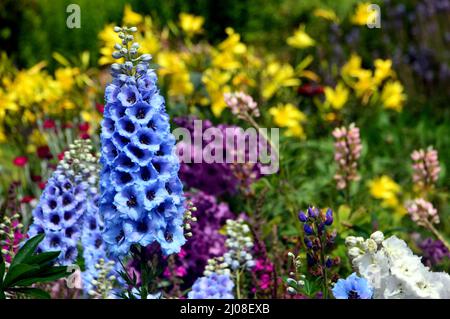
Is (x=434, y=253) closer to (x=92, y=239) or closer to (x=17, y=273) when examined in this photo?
(x=92, y=239)

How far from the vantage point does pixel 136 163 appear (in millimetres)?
2086

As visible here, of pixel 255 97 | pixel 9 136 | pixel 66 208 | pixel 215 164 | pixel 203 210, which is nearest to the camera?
pixel 66 208

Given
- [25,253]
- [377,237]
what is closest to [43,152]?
[25,253]

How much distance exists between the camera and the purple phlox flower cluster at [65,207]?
256 cm

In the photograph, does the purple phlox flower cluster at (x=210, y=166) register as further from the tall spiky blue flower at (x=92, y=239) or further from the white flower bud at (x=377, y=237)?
the white flower bud at (x=377, y=237)

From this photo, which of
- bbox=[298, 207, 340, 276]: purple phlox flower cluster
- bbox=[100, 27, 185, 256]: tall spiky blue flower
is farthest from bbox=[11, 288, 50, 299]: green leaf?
bbox=[298, 207, 340, 276]: purple phlox flower cluster

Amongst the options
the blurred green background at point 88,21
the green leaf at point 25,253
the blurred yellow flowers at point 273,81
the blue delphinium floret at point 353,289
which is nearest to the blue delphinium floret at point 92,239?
the green leaf at point 25,253

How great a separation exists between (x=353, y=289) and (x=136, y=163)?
1.99 feet

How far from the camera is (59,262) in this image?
2.63 m

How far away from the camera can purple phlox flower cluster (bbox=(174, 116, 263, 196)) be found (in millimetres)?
3600
